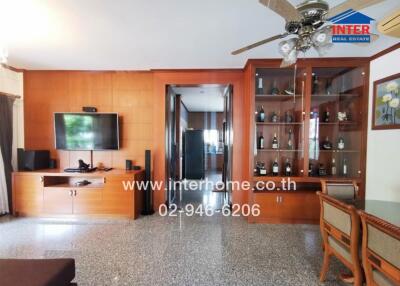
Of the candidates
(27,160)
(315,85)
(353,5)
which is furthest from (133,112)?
(353,5)

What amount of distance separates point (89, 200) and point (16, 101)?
87.4 inches

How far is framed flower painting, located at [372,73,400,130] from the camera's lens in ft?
8.28

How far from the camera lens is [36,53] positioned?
288 centimetres

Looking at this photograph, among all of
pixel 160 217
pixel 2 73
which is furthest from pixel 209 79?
pixel 2 73

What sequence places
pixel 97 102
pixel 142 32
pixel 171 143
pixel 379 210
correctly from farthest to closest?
1. pixel 171 143
2. pixel 97 102
3. pixel 142 32
4. pixel 379 210

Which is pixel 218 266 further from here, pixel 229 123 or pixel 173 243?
pixel 229 123

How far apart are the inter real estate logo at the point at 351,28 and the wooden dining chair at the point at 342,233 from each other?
1.37 metres

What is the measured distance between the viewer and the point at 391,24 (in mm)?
1504

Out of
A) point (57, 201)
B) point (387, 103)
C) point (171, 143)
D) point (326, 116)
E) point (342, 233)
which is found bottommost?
point (57, 201)

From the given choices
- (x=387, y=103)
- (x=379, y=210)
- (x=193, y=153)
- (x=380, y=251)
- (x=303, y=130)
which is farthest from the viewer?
(x=193, y=153)

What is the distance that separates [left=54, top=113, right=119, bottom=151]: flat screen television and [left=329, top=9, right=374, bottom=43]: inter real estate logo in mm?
3149

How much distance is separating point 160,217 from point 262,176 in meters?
1.75

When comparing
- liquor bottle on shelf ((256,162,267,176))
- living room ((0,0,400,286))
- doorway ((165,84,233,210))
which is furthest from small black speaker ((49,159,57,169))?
liquor bottle on shelf ((256,162,267,176))

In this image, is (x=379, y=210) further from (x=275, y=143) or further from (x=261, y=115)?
(x=261, y=115)
